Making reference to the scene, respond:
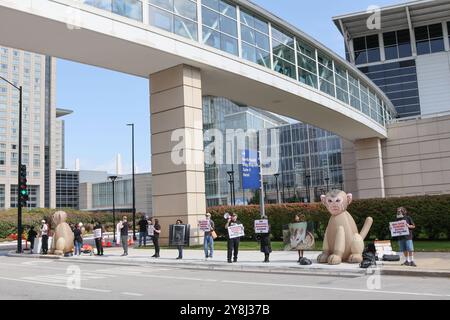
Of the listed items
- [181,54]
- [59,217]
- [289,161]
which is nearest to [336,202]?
[181,54]

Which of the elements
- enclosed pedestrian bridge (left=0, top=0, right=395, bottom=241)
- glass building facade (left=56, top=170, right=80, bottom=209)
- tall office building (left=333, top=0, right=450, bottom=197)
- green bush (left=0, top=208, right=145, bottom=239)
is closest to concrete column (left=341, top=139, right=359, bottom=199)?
tall office building (left=333, top=0, right=450, bottom=197)

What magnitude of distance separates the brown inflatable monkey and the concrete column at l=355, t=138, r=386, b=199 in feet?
106

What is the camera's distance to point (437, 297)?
9250mm

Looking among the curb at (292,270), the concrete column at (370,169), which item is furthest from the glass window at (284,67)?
the concrete column at (370,169)

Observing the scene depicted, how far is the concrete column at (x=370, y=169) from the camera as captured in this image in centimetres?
4641

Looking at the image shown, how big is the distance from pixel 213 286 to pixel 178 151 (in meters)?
13.7

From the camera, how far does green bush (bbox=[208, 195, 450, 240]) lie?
74.4 ft

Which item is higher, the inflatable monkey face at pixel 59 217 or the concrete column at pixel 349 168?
the concrete column at pixel 349 168

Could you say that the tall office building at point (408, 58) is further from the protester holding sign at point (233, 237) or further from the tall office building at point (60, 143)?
the tall office building at point (60, 143)

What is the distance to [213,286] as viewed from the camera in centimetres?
1172

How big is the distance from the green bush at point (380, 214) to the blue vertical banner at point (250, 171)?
9.35 feet

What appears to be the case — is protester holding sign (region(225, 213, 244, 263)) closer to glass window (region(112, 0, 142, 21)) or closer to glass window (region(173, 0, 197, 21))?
glass window (region(112, 0, 142, 21))
